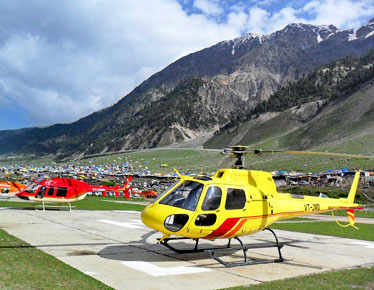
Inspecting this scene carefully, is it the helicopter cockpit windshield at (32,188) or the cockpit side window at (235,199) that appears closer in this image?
the cockpit side window at (235,199)

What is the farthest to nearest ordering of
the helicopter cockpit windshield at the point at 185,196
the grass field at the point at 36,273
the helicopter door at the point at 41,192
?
1. the helicopter door at the point at 41,192
2. the helicopter cockpit windshield at the point at 185,196
3. the grass field at the point at 36,273

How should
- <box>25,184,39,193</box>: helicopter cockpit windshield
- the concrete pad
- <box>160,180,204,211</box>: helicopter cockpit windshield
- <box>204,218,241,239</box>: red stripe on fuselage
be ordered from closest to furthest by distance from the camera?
the concrete pad
<box>160,180,204,211</box>: helicopter cockpit windshield
<box>204,218,241,239</box>: red stripe on fuselage
<box>25,184,39,193</box>: helicopter cockpit windshield

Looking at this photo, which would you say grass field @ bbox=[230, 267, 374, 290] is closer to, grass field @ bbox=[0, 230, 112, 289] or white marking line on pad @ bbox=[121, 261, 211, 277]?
white marking line on pad @ bbox=[121, 261, 211, 277]

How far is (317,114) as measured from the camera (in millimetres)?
145375

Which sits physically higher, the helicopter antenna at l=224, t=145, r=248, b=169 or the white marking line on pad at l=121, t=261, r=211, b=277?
the helicopter antenna at l=224, t=145, r=248, b=169

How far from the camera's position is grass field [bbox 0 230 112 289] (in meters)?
7.27

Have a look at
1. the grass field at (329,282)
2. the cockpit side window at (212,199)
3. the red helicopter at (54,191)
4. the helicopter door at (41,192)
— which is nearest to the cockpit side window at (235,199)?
the cockpit side window at (212,199)

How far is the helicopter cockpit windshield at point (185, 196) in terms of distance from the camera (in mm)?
9952

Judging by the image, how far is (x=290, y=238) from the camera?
16.1 metres

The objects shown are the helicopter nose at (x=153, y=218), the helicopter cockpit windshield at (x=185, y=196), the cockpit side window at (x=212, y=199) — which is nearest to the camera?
the helicopter nose at (x=153, y=218)

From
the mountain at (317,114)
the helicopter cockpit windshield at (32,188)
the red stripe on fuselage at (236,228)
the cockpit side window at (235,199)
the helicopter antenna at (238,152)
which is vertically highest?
the mountain at (317,114)

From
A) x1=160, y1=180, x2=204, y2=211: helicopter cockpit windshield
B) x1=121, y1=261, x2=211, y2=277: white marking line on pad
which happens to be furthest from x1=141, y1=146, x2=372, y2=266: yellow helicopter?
x1=121, y1=261, x2=211, y2=277: white marking line on pad

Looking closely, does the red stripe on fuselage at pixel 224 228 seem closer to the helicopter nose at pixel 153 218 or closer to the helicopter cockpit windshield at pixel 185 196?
the helicopter cockpit windshield at pixel 185 196

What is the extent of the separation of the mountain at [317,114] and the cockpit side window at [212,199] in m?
82.1
